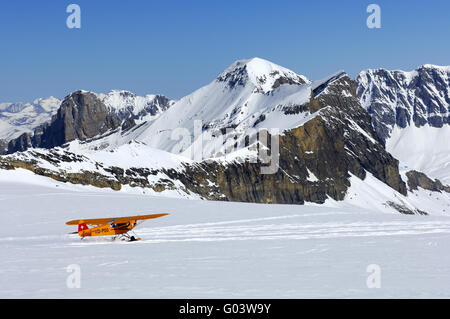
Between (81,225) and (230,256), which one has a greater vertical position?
(81,225)

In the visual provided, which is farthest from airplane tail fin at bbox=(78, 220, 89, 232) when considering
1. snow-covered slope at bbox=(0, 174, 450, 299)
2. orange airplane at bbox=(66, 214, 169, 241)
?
snow-covered slope at bbox=(0, 174, 450, 299)

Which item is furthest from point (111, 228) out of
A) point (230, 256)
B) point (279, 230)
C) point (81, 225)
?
point (279, 230)

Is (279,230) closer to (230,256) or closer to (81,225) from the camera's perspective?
(230,256)

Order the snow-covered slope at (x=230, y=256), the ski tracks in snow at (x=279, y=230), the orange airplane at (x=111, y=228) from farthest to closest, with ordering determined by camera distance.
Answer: the ski tracks in snow at (x=279, y=230) < the orange airplane at (x=111, y=228) < the snow-covered slope at (x=230, y=256)

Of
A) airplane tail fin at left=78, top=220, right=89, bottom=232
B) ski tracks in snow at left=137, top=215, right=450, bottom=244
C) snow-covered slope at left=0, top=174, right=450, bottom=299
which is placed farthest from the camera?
ski tracks in snow at left=137, top=215, right=450, bottom=244

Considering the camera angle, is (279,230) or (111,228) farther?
(279,230)

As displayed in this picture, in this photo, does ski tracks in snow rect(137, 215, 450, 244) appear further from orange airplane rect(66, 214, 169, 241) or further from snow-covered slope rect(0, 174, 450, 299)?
orange airplane rect(66, 214, 169, 241)

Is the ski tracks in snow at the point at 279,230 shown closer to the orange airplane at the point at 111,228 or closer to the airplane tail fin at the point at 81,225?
the orange airplane at the point at 111,228

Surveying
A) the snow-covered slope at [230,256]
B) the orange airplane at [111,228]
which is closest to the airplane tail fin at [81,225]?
the orange airplane at [111,228]

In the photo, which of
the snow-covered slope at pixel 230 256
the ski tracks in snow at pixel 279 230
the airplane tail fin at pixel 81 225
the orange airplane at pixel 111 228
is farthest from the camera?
the ski tracks in snow at pixel 279 230

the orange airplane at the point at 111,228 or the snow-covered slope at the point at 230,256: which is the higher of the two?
the orange airplane at the point at 111,228
